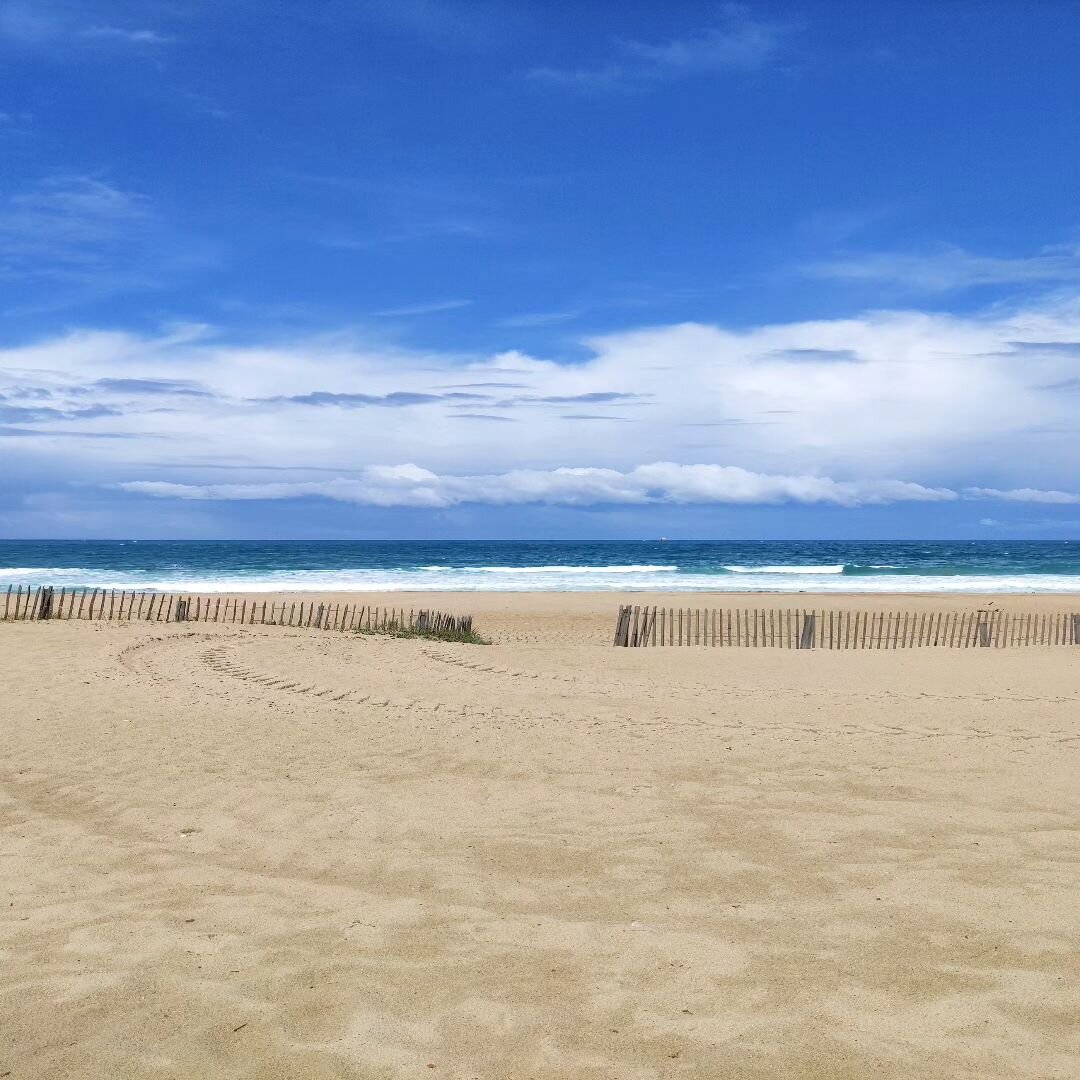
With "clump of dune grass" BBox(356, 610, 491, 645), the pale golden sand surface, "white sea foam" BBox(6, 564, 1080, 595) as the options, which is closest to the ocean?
"white sea foam" BBox(6, 564, 1080, 595)

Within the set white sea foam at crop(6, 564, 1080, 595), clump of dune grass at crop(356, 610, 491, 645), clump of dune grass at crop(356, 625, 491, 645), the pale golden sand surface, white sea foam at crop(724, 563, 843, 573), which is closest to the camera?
the pale golden sand surface

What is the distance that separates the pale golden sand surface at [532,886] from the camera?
3.87m

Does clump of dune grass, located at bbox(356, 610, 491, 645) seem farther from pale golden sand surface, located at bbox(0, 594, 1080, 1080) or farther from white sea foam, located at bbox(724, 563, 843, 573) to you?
white sea foam, located at bbox(724, 563, 843, 573)

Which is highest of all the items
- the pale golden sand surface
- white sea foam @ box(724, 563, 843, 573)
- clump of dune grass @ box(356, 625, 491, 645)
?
white sea foam @ box(724, 563, 843, 573)

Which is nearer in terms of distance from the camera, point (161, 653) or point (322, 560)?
point (161, 653)

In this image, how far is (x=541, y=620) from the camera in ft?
98.6

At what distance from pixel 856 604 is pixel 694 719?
98.0ft

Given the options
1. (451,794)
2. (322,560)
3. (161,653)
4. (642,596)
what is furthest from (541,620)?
(322,560)

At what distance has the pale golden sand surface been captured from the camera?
3.87 metres

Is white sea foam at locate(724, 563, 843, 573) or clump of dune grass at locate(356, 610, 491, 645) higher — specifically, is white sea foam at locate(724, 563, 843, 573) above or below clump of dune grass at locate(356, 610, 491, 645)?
above

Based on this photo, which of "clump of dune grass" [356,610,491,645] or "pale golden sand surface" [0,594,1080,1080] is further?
"clump of dune grass" [356,610,491,645]

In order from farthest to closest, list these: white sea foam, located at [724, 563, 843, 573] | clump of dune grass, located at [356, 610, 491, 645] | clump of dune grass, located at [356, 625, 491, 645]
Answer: white sea foam, located at [724, 563, 843, 573], clump of dune grass, located at [356, 610, 491, 645], clump of dune grass, located at [356, 625, 491, 645]

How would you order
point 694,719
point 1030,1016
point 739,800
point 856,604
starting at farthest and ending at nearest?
point 856,604 < point 694,719 < point 739,800 < point 1030,1016

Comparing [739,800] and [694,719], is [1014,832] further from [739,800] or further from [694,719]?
[694,719]
